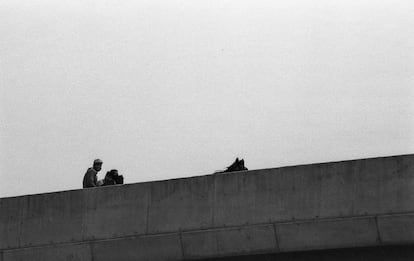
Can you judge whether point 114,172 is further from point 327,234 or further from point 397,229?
point 397,229

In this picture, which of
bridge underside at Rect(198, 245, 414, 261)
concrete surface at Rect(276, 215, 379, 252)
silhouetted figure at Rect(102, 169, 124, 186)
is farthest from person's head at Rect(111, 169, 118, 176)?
concrete surface at Rect(276, 215, 379, 252)

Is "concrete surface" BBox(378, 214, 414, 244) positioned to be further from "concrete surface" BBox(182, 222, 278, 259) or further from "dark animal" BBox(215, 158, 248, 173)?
"dark animal" BBox(215, 158, 248, 173)

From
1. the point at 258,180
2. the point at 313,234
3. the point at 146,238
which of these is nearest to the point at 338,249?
the point at 313,234

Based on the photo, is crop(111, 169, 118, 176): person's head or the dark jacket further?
crop(111, 169, 118, 176): person's head

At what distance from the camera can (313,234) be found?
17.5 m

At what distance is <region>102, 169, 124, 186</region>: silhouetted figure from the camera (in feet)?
70.3

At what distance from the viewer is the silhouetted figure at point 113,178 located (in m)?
21.4

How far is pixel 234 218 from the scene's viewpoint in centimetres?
1831

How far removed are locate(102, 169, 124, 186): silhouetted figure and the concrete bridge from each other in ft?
5.61

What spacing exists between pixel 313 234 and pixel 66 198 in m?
4.18

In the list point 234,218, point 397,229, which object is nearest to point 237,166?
point 234,218

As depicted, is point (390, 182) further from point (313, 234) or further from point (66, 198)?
point (66, 198)

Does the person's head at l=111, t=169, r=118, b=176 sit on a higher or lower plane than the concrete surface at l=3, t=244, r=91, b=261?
higher

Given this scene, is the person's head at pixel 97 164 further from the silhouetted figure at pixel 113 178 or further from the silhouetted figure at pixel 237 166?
the silhouetted figure at pixel 237 166
